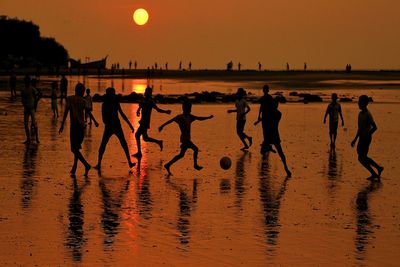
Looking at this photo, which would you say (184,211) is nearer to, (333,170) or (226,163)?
(226,163)

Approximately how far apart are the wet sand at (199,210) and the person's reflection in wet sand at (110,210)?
18mm

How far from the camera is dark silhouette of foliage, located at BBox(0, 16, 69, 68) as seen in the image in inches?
6097

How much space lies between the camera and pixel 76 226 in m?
12.1

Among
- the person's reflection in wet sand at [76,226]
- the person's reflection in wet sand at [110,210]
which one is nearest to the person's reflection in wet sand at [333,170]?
the person's reflection in wet sand at [110,210]

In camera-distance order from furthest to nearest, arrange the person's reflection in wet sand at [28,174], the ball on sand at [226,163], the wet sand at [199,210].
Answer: the ball on sand at [226,163] → the person's reflection in wet sand at [28,174] → the wet sand at [199,210]

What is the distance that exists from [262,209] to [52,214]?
3387 millimetres

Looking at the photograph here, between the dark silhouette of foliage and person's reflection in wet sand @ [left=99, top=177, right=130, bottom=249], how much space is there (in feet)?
434

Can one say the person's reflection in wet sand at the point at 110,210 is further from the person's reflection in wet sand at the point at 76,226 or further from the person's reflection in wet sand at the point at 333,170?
the person's reflection in wet sand at the point at 333,170

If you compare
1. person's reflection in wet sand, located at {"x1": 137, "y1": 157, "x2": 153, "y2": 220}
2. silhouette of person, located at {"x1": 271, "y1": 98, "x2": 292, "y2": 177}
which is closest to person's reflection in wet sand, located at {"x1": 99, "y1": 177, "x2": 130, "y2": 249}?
person's reflection in wet sand, located at {"x1": 137, "y1": 157, "x2": 153, "y2": 220}

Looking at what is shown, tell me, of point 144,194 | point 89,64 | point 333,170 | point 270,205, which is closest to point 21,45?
point 89,64

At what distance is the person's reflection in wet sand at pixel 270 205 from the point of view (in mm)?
11586

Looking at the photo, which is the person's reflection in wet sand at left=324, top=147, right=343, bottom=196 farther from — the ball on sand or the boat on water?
the boat on water

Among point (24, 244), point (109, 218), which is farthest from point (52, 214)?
point (24, 244)

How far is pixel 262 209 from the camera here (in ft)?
45.1
